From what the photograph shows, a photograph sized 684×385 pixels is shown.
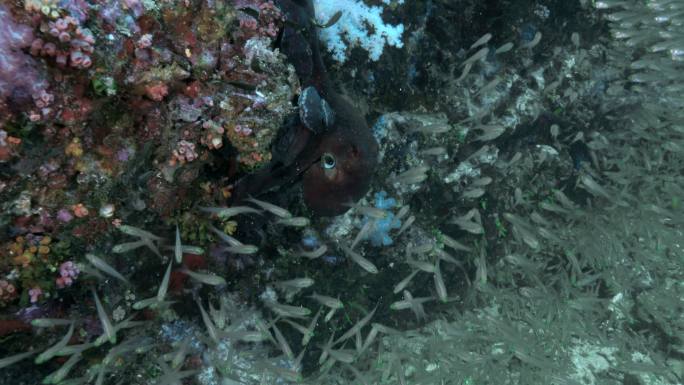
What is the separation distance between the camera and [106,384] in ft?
12.4

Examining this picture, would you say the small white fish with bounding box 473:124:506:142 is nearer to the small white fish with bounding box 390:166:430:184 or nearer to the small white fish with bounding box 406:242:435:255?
the small white fish with bounding box 390:166:430:184

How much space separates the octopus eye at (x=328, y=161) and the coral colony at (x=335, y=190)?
0.11 feet

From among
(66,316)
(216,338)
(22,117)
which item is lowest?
(216,338)

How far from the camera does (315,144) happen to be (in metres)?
3.98

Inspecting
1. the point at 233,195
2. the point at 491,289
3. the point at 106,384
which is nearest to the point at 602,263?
the point at 491,289

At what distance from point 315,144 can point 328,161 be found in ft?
0.69

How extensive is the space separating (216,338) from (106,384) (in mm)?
1068

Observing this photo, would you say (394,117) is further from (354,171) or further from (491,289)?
(491,289)

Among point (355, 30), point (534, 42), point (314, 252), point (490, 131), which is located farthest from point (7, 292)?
point (534, 42)

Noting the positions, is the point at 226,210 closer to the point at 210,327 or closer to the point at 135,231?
the point at 135,231

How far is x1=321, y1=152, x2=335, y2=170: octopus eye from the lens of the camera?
159 inches

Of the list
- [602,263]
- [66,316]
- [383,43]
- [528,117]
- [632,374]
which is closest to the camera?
[66,316]

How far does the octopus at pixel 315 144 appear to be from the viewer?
12.5 ft

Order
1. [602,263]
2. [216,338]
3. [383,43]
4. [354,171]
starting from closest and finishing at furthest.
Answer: [216,338], [354,171], [383,43], [602,263]
